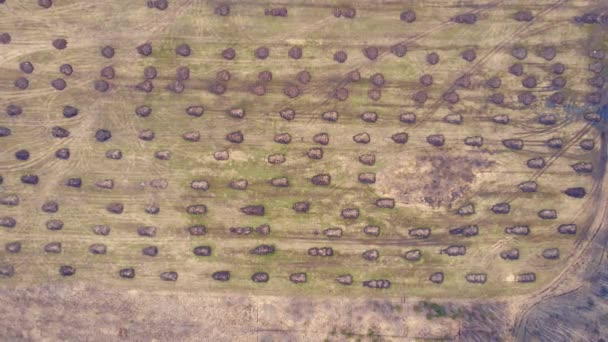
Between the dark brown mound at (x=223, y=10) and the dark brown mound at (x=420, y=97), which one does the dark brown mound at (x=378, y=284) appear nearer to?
the dark brown mound at (x=420, y=97)

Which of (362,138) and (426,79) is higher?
(426,79)

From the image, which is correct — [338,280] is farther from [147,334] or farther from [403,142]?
[147,334]

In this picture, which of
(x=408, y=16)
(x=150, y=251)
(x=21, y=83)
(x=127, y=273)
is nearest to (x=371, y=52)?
(x=408, y=16)

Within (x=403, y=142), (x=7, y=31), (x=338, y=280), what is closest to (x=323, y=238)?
(x=338, y=280)

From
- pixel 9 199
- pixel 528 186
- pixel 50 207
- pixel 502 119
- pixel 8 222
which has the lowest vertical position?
pixel 8 222

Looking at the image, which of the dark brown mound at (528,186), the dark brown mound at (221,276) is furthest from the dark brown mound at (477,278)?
the dark brown mound at (221,276)

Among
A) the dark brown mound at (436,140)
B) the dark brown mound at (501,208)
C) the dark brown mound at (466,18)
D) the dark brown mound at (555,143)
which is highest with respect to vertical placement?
the dark brown mound at (466,18)

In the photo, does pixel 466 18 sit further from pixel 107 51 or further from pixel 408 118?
pixel 107 51
